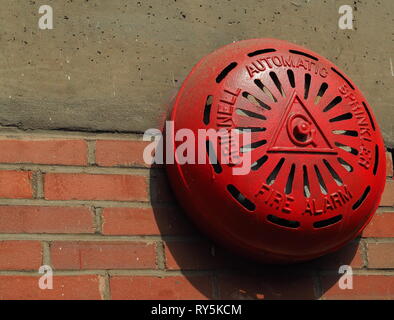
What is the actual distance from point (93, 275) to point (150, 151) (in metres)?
0.36

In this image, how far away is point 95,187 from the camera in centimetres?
190

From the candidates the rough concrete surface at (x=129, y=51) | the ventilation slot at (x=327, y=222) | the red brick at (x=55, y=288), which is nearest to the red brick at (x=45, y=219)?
the red brick at (x=55, y=288)

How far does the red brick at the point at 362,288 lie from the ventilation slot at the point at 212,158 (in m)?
0.46

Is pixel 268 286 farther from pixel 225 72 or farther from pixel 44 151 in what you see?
pixel 44 151

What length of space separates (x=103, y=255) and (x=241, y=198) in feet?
1.22

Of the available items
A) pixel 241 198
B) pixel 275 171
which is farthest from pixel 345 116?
pixel 241 198

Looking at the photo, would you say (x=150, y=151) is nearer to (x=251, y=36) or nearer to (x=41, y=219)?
(x=41, y=219)

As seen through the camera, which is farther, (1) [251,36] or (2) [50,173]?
(1) [251,36]

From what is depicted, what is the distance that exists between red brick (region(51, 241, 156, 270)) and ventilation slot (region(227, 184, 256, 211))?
256 millimetres

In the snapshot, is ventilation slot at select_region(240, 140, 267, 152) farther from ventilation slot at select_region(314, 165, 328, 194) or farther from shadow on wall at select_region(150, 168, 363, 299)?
shadow on wall at select_region(150, 168, 363, 299)

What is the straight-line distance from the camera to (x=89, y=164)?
192 cm

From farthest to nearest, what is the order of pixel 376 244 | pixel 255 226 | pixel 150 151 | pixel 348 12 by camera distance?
pixel 348 12
pixel 376 244
pixel 150 151
pixel 255 226
